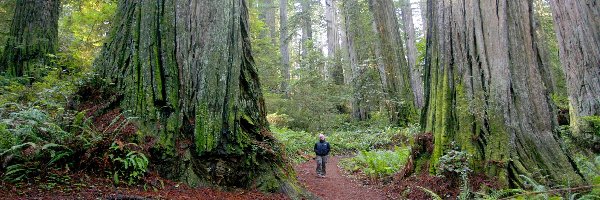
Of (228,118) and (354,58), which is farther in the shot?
(354,58)

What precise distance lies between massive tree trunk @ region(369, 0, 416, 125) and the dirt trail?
253 inches

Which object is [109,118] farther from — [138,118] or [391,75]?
[391,75]

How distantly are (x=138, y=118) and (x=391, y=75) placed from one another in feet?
42.1

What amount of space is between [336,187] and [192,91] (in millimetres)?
3966

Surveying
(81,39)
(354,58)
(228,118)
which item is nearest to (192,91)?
(228,118)

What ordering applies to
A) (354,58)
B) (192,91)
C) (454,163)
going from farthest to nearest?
(354,58) < (454,163) < (192,91)

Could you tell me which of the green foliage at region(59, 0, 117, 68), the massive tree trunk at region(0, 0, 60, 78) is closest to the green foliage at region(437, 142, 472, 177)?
the green foliage at region(59, 0, 117, 68)

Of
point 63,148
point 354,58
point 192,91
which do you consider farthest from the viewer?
point 354,58

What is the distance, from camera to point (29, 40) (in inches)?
335

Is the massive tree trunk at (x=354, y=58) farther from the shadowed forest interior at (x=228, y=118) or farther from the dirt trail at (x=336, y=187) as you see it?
the shadowed forest interior at (x=228, y=118)

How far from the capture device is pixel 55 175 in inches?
148

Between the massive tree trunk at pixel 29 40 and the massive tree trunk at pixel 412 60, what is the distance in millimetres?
9067

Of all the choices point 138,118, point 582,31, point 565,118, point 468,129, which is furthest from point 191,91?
point 565,118

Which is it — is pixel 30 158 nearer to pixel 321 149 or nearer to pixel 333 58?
pixel 321 149
